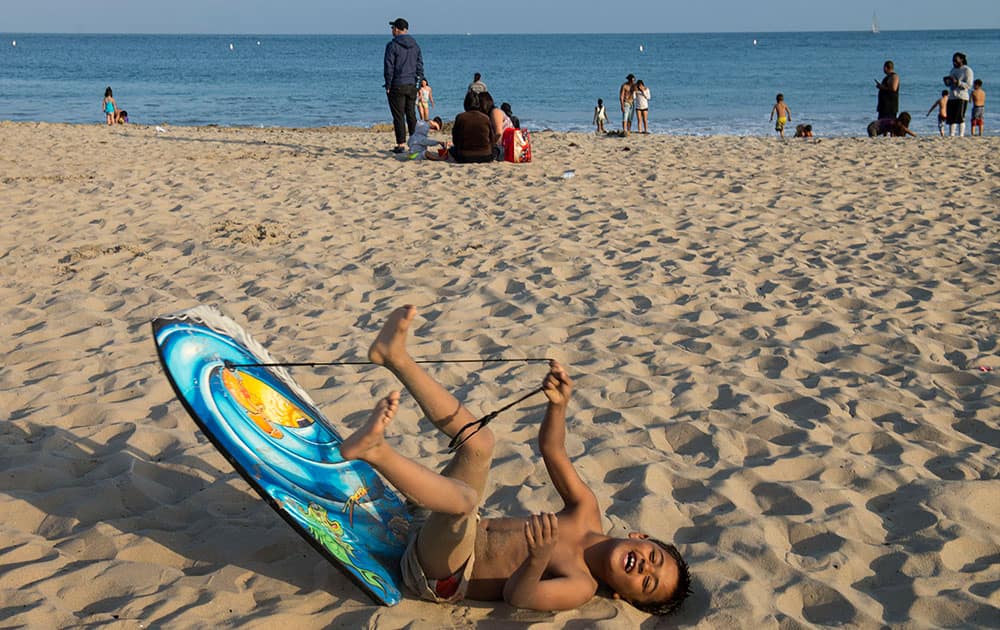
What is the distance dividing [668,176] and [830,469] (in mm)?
6667

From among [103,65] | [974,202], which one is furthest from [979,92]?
[103,65]

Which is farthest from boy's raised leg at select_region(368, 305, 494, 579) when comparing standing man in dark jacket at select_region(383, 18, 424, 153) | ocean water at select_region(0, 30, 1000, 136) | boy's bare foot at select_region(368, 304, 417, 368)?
ocean water at select_region(0, 30, 1000, 136)

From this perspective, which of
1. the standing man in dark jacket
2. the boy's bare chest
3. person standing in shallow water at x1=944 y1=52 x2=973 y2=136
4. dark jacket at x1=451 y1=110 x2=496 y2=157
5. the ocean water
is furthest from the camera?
the ocean water

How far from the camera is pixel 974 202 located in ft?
26.8

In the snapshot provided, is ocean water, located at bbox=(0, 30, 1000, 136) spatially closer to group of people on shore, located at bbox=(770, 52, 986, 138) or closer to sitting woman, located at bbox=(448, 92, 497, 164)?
group of people on shore, located at bbox=(770, 52, 986, 138)

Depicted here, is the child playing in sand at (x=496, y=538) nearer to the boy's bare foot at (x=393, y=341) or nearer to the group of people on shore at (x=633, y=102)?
the boy's bare foot at (x=393, y=341)

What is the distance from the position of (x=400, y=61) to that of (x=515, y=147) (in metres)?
2.14

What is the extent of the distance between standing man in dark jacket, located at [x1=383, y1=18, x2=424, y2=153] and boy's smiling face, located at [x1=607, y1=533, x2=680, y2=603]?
379 inches

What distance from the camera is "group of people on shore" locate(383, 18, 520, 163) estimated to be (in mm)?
10688

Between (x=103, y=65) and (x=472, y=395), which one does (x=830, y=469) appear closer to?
(x=472, y=395)

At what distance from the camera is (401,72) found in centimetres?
1172

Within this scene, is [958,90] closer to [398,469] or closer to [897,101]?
[897,101]

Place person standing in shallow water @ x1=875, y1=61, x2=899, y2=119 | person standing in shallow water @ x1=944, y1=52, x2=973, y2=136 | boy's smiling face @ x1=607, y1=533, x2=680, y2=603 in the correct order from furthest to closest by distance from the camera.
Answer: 1. person standing in shallow water @ x1=875, y1=61, x2=899, y2=119
2. person standing in shallow water @ x1=944, y1=52, x2=973, y2=136
3. boy's smiling face @ x1=607, y1=533, x2=680, y2=603

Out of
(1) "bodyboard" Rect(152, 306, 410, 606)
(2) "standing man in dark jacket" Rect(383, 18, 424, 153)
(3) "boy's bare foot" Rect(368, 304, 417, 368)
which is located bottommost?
(1) "bodyboard" Rect(152, 306, 410, 606)
